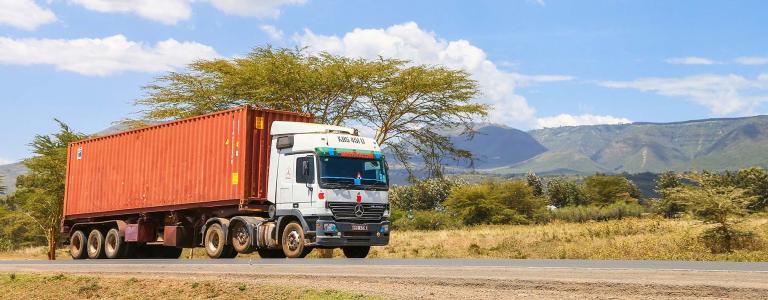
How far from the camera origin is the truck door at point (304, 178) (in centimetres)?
1773

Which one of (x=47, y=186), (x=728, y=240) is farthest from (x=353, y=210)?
(x=47, y=186)

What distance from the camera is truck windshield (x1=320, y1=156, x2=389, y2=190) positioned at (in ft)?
58.1

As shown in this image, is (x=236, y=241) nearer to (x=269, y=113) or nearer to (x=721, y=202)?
(x=269, y=113)

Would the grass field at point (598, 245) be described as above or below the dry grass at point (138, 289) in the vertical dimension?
above

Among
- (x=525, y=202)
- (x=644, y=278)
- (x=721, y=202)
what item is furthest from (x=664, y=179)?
(x=644, y=278)

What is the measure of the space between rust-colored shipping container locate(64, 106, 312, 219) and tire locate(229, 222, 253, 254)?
64cm

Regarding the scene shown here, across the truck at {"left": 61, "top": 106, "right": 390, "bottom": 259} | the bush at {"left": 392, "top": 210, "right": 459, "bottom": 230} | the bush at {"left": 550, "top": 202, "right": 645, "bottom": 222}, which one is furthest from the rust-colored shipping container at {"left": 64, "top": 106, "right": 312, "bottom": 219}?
the bush at {"left": 550, "top": 202, "right": 645, "bottom": 222}

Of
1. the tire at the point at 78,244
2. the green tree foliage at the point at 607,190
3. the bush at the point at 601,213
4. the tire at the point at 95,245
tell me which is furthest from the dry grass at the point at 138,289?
the green tree foliage at the point at 607,190

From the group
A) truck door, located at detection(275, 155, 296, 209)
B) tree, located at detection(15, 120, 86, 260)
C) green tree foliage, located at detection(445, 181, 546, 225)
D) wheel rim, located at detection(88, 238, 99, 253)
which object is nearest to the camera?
truck door, located at detection(275, 155, 296, 209)

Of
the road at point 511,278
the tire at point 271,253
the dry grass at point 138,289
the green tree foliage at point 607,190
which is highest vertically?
the green tree foliage at point 607,190

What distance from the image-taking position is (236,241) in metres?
19.2

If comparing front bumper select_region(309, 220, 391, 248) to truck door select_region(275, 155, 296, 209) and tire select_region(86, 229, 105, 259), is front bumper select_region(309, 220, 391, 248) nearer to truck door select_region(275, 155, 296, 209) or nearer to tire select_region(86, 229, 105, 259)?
truck door select_region(275, 155, 296, 209)

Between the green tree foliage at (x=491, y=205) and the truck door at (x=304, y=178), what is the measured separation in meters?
45.2

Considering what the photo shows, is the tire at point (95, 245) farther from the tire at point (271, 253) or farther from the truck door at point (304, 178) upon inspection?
the truck door at point (304, 178)
